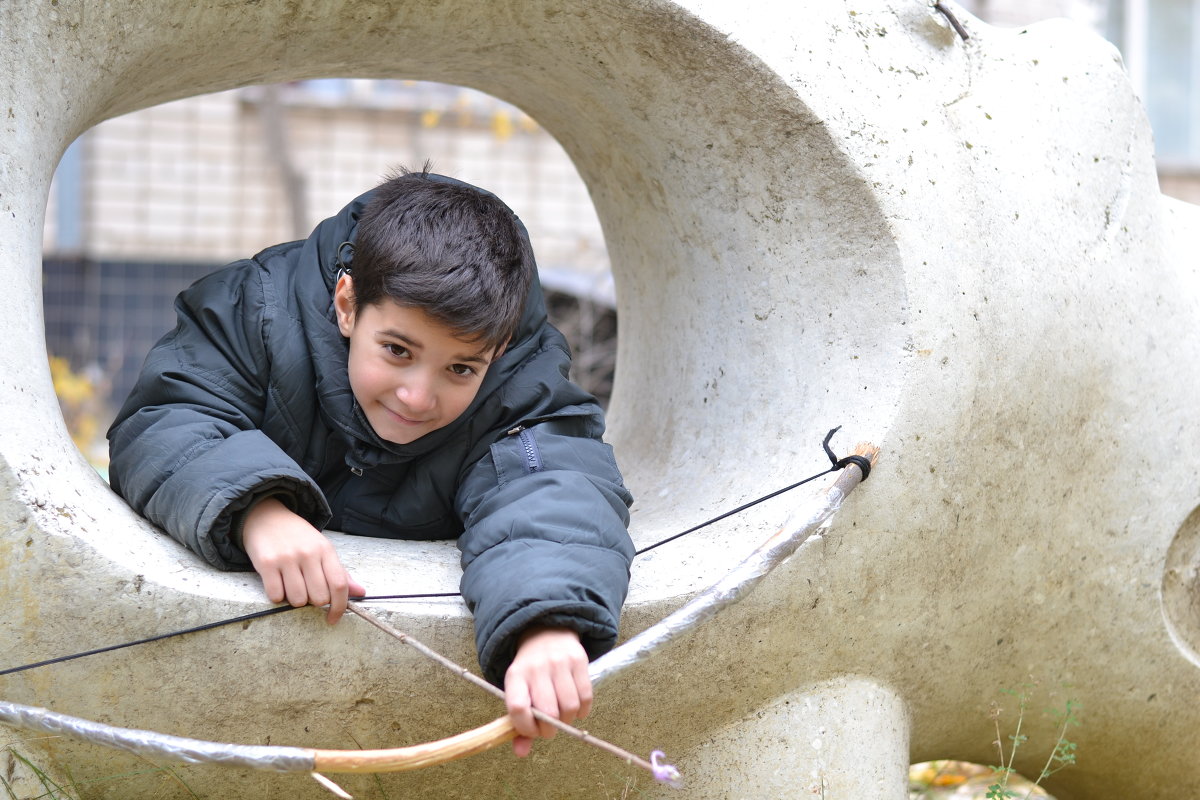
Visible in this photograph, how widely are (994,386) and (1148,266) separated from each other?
0.40 metres

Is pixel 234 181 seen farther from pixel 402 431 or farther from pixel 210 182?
pixel 402 431

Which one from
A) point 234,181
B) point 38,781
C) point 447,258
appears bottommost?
point 234,181

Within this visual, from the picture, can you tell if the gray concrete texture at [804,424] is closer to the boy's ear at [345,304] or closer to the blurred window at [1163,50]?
the boy's ear at [345,304]

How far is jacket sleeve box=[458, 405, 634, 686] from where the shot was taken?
150 cm

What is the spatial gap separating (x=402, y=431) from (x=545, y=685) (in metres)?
0.47

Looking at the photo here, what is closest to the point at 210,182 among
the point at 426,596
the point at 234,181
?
the point at 234,181

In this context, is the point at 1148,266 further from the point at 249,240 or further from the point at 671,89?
the point at 249,240

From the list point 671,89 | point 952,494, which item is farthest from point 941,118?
point 952,494

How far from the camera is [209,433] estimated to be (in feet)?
5.34

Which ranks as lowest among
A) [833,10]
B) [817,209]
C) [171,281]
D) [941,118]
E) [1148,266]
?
[171,281]

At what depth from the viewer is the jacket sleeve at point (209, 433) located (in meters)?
1.55

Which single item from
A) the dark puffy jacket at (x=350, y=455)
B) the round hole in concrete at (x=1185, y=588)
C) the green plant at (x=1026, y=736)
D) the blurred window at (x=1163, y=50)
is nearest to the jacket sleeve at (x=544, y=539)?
the dark puffy jacket at (x=350, y=455)

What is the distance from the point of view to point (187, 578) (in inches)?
60.2

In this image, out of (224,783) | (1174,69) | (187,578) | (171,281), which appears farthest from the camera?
(1174,69)
